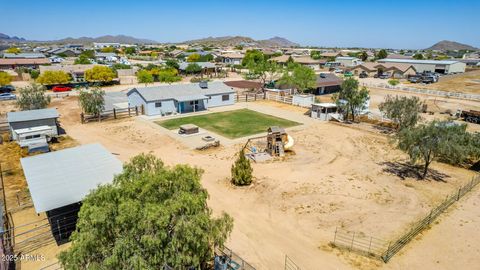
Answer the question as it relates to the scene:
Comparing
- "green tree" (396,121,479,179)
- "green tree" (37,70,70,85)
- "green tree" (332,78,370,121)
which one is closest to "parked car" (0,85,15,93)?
"green tree" (37,70,70,85)

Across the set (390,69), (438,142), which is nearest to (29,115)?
(438,142)

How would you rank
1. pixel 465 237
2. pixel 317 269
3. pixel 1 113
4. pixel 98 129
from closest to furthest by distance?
pixel 317 269
pixel 465 237
pixel 98 129
pixel 1 113

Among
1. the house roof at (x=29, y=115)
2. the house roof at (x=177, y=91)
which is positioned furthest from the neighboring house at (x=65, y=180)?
the house roof at (x=177, y=91)

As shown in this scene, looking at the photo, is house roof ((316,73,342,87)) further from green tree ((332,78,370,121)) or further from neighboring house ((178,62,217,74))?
neighboring house ((178,62,217,74))

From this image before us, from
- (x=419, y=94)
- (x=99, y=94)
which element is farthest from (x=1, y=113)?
(x=419, y=94)

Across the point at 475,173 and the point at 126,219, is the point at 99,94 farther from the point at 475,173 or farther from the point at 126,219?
the point at 475,173

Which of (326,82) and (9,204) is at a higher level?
(326,82)

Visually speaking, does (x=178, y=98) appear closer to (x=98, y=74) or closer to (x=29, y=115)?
(x=29, y=115)
